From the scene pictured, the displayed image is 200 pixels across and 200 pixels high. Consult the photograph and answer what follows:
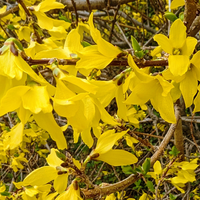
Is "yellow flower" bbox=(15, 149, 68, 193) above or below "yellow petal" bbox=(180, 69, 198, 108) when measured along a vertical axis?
below

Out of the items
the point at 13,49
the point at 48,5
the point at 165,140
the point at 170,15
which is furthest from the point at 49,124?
the point at 165,140

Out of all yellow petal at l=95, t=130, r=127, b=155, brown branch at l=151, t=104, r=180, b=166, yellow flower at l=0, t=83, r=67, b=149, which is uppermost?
yellow flower at l=0, t=83, r=67, b=149

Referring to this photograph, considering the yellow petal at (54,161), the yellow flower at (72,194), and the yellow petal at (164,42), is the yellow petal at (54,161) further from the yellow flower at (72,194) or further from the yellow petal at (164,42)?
the yellow petal at (164,42)

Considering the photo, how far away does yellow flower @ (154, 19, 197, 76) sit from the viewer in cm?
72

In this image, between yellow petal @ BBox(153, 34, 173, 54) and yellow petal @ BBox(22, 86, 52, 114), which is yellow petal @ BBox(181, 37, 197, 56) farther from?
yellow petal @ BBox(22, 86, 52, 114)

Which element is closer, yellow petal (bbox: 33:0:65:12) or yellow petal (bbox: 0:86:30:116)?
yellow petal (bbox: 0:86:30:116)

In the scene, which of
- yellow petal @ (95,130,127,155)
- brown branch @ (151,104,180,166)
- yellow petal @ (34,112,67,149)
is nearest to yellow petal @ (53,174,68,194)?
yellow petal @ (95,130,127,155)

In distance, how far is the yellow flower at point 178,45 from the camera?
2.35 feet

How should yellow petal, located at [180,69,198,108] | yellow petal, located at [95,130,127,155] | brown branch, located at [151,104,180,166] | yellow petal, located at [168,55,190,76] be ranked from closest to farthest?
yellow petal, located at [168,55,190,76], yellow petal, located at [180,69,198,108], yellow petal, located at [95,130,127,155], brown branch, located at [151,104,180,166]

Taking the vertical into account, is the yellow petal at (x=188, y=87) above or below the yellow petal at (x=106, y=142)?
above

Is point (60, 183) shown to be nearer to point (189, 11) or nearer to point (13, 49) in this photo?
point (13, 49)

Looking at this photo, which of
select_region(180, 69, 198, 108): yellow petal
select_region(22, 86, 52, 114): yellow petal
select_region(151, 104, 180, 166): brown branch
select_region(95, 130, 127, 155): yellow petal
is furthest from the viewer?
select_region(151, 104, 180, 166): brown branch

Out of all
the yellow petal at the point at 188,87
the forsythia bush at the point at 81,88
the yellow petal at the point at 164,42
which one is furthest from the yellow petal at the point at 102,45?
the yellow petal at the point at 188,87

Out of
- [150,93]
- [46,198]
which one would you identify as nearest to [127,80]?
[150,93]
